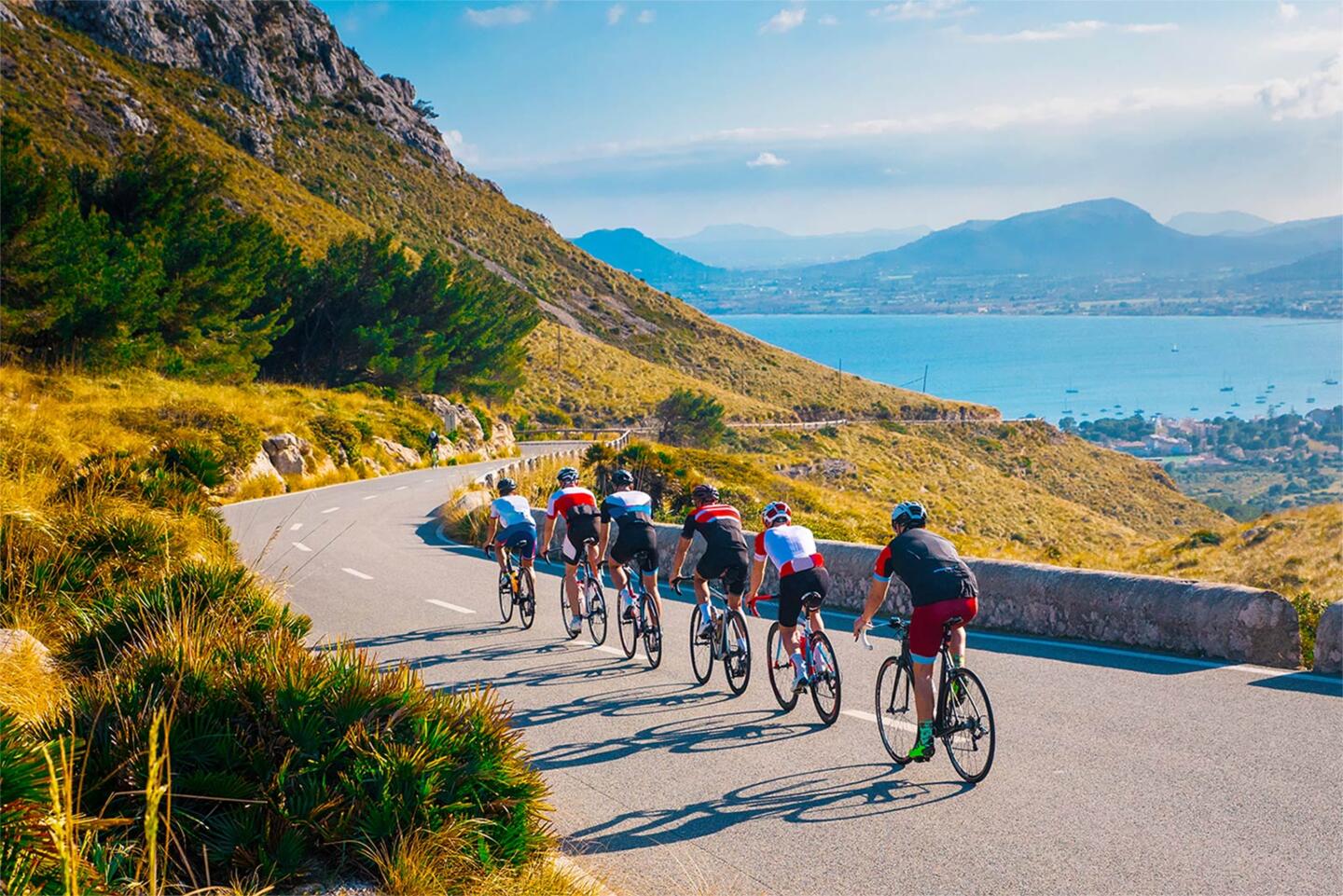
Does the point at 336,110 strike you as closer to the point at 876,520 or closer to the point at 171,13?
the point at 171,13

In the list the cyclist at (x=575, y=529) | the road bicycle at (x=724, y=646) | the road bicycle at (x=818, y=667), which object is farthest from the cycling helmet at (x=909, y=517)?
the cyclist at (x=575, y=529)

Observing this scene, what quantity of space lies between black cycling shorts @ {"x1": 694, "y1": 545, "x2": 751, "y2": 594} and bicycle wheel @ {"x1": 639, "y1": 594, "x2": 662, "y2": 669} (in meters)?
1.05

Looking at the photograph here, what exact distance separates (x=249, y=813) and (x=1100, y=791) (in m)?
4.75

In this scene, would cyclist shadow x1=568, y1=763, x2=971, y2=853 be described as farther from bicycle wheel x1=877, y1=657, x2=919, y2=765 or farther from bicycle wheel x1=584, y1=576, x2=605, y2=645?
bicycle wheel x1=584, y1=576, x2=605, y2=645

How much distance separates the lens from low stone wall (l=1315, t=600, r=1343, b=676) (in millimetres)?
8828

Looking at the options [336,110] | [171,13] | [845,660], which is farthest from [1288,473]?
[845,660]

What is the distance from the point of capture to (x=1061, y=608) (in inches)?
440

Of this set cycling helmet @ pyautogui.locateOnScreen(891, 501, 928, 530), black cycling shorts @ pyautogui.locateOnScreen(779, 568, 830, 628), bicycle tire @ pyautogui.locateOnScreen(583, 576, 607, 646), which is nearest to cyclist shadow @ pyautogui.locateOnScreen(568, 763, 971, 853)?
black cycling shorts @ pyautogui.locateOnScreen(779, 568, 830, 628)

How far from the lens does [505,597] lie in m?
12.9

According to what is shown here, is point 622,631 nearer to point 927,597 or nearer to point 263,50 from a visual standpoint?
point 927,597

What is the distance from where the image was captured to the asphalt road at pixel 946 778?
5422mm

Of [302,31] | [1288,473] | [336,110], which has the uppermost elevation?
[302,31]

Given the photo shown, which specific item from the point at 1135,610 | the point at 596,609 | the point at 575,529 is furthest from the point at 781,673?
the point at 1135,610

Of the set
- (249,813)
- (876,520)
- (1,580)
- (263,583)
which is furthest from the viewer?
(876,520)
